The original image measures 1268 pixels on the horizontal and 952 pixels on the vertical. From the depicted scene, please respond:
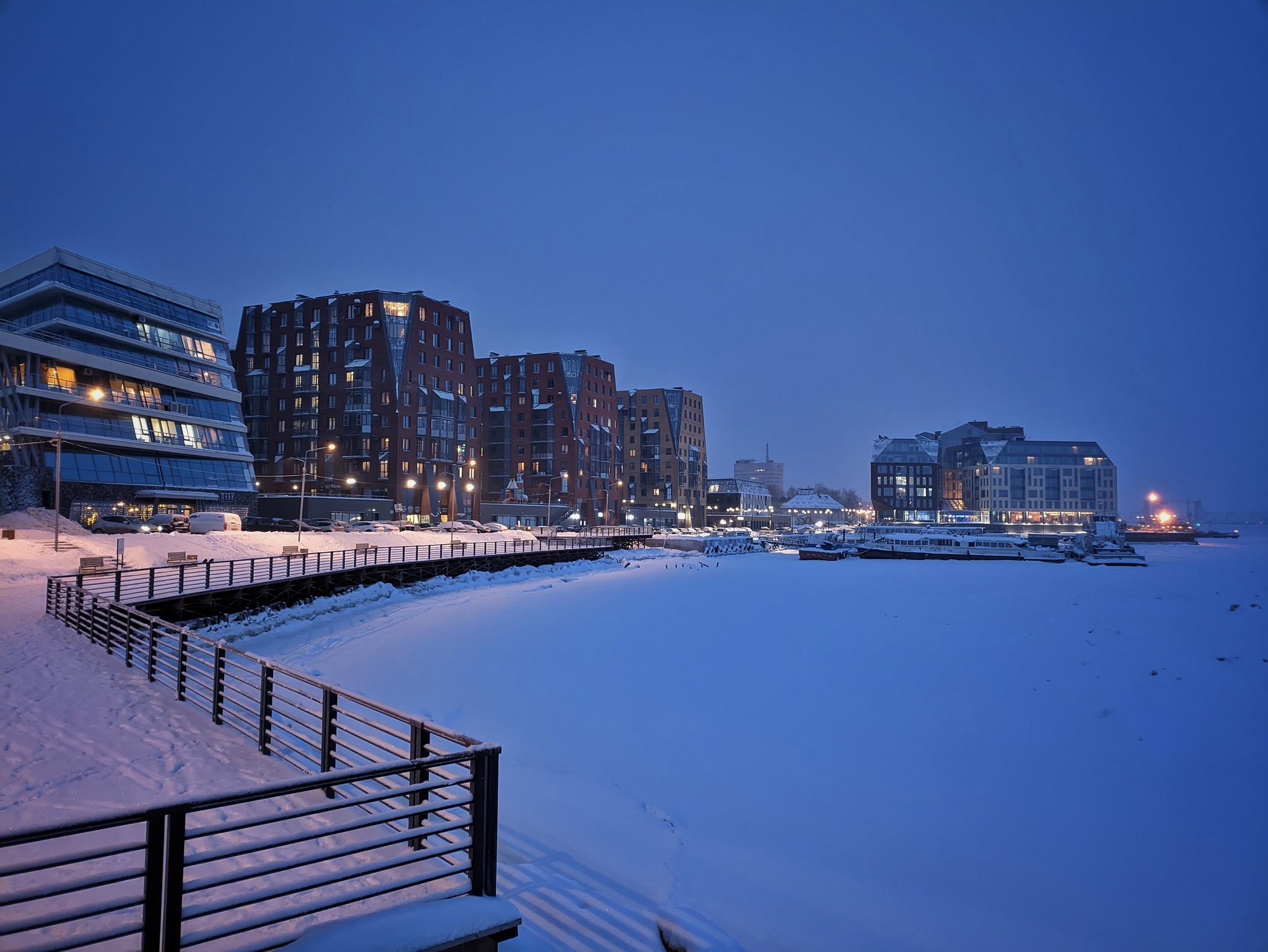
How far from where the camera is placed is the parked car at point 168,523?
44656 mm

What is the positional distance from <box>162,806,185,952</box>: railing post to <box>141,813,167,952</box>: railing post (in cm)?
4

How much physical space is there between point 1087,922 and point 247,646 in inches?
975

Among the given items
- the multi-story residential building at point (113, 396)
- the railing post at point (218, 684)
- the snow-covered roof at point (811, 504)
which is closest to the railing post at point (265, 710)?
the railing post at point (218, 684)

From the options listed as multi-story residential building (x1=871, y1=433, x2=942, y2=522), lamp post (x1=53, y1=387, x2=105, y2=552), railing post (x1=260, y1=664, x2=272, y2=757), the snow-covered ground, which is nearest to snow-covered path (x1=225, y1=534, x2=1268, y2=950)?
the snow-covered ground

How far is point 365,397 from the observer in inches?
3007

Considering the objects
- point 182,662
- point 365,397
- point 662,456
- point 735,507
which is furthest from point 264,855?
point 735,507

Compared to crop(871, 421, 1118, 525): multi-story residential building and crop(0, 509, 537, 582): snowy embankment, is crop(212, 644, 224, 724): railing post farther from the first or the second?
crop(871, 421, 1118, 525): multi-story residential building

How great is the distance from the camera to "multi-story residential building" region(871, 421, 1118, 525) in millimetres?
129000

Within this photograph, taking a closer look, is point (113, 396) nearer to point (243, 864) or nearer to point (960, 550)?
point (243, 864)

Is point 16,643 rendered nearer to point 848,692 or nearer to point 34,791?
point 34,791

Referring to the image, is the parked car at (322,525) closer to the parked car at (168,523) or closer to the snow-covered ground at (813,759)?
the parked car at (168,523)

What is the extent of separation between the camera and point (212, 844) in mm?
6977

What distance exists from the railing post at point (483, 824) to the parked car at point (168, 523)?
48.2 m

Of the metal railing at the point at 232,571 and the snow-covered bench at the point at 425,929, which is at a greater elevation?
the snow-covered bench at the point at 425,929
